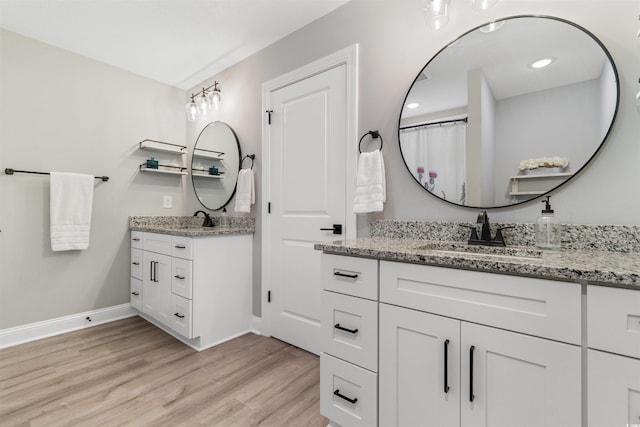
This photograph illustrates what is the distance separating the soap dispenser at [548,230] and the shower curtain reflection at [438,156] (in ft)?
1.16

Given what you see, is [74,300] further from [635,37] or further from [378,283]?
[635,37]

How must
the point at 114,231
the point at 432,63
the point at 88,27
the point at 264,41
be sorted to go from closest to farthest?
1. the point at 432,63
2. the point at 88,27
3. the point at 264,41
4. the point at 114,231

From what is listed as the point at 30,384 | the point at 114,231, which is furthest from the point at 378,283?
the point at 114,231

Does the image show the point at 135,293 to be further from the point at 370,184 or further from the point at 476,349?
the point at 476,349

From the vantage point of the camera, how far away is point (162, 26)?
2258 mm

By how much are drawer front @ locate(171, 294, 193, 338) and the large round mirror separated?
1875 millimetres

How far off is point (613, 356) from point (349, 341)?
860 mm

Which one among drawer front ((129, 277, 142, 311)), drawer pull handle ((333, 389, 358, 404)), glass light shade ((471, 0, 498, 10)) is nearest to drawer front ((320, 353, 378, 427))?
drawer pull handle ((333, 389, 358, 404))

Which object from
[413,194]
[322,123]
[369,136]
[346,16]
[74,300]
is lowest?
[74,300]

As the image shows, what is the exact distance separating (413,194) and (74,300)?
307 cm

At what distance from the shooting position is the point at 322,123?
2.12 metres

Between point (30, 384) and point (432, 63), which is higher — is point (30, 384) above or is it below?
below

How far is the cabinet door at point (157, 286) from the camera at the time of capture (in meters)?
2.38

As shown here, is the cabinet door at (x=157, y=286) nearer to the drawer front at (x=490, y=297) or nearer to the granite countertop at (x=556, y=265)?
the granite countertop at (x=556, y=265)
